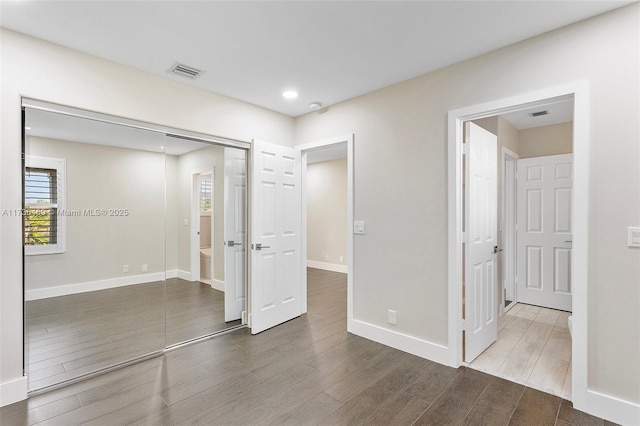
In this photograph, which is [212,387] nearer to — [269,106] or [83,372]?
[83,372]

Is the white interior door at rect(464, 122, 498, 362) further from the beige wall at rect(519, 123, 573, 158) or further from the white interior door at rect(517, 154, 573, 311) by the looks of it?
the beige wall at rect(519, 123, 573, 158)

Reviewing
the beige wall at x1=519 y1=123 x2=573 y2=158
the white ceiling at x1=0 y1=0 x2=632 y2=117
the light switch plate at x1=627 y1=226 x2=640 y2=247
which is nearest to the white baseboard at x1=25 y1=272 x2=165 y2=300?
the white ceiling at x1=0 y1=0 x2=632 y2=117

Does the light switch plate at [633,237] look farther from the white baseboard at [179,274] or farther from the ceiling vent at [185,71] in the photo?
the white baseboard at [179,274]

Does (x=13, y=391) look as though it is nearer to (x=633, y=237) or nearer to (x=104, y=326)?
(x=104, y=326)

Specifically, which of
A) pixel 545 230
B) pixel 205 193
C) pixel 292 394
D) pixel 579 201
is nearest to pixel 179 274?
pixel 205 193

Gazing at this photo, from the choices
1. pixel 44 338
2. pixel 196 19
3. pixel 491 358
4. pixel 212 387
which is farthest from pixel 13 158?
pixel 491 358

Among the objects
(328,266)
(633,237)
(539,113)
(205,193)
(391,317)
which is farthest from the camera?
(328,266)

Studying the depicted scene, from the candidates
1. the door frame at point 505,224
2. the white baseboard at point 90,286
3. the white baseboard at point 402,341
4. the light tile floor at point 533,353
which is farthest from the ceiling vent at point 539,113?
the white baseboard at point 90,286

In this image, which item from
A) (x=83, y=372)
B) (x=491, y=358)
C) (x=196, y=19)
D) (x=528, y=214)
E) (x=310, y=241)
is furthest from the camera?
(x=310, y=241)

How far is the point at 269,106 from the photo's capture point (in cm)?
369

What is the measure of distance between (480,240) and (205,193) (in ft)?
9.67

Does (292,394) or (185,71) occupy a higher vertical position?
(185,71)

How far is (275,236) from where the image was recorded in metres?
3.67

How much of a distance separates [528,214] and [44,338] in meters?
5.64
